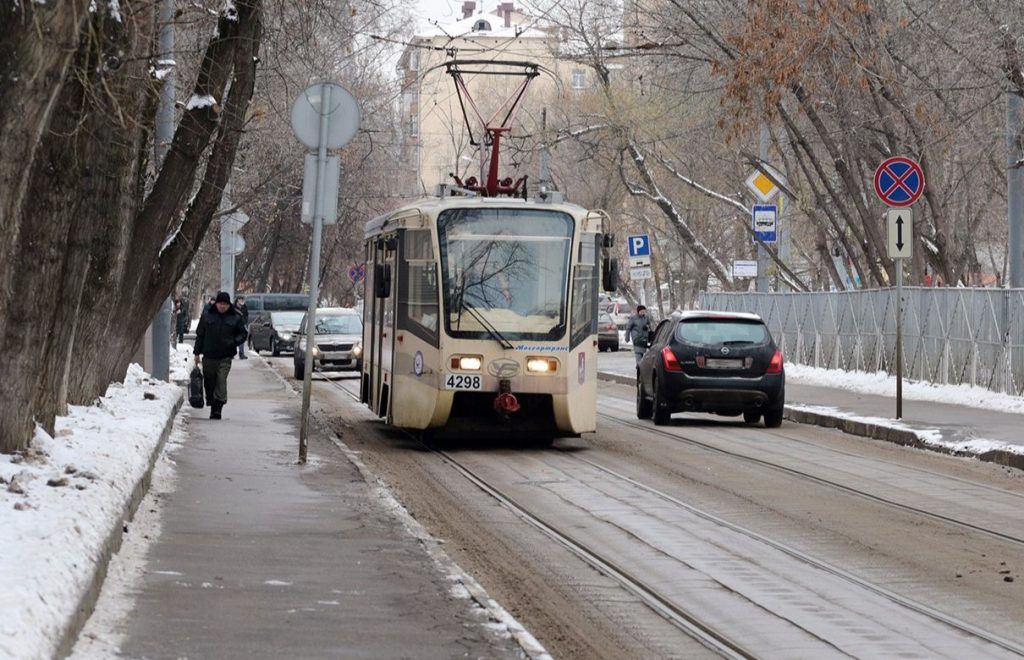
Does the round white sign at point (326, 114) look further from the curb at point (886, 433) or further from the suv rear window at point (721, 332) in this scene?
the suv rear window at point (721, 332)

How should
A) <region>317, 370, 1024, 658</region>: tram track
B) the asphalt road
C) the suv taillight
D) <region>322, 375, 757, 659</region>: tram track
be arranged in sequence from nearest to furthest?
<region>322, 375, 757, 659</region>: tram track < <region>317, 370, 1024, 658</region>: tram track < the asphalt road < the suv taillight

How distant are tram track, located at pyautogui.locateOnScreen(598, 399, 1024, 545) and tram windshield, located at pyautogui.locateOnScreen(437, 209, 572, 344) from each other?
2503 millimetres

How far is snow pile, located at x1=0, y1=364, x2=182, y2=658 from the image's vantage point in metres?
6.82

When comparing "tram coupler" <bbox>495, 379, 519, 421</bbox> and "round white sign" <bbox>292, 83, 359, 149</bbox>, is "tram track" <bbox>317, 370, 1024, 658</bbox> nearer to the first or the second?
"tram coupler" <bbox>495, 379, 519, 421</bbox>

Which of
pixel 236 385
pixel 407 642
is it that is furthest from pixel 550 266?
pixel 236 385

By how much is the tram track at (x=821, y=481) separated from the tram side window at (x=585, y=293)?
2035mm

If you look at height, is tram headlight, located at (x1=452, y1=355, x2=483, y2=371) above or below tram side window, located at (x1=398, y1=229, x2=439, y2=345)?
below

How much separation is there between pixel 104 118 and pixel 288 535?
3823mm

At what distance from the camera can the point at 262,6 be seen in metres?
17.9

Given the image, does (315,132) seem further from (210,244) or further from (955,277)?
(210,244)

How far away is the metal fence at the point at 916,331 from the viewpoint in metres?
29.4

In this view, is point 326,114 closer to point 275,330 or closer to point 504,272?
point 504,272

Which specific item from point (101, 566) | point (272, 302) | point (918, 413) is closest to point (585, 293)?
point (918, 413)

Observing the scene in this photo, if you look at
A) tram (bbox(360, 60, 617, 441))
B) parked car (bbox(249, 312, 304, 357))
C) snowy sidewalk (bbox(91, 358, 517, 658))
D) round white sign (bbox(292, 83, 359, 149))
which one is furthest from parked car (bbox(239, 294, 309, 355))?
snowy sidewalk (bbox(91, 358, 517, 658))
